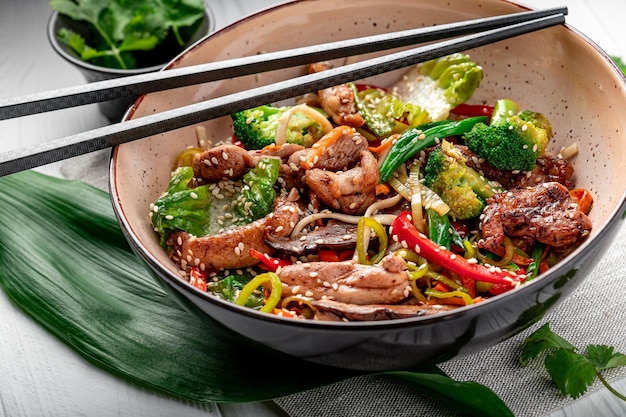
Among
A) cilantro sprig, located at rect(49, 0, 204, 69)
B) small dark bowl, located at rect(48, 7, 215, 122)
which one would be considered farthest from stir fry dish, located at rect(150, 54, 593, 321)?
cilantro sprig, located at rect(49, 0, 204, 69)

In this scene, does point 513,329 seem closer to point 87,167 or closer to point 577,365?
point 577,365

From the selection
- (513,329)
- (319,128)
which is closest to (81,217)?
(319,128)

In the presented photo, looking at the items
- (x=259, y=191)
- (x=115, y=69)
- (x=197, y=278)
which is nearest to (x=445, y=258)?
(x=259, y=191)

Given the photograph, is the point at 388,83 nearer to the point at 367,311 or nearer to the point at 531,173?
the point at 531,173

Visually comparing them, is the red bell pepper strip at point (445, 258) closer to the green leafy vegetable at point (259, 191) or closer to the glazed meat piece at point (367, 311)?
the glazed meat piece at point (367, 311)

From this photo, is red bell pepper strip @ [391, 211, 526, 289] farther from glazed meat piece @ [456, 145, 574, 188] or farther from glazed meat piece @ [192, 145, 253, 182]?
glazed meat piece @ [192, 145, 253, 182]

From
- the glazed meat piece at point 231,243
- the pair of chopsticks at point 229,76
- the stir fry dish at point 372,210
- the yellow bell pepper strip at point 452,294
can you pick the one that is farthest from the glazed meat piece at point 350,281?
the pair of chopsticks at point 229,76
